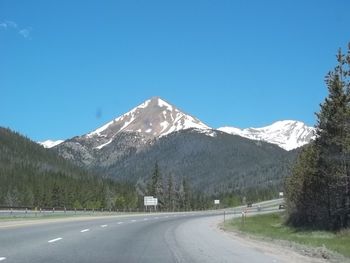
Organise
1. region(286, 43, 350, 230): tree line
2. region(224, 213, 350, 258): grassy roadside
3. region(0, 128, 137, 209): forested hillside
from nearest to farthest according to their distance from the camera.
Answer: region(224, 213, 350, 258): grassy roadside, region(286, 43, 350, 230): tree line, region(0, 128, 137, 209): forested hillside

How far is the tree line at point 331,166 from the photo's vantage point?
136 ft

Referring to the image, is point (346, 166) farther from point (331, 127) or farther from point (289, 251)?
point (289, 251)

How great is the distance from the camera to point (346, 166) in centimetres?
4334

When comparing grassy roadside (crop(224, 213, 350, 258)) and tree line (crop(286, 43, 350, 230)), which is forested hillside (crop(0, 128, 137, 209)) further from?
grassy roadside (crop(224, 213, 350, 258))

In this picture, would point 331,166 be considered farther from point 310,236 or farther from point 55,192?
point 55,192

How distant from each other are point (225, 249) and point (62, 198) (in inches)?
5115

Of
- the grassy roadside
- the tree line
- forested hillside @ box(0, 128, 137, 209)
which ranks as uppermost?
forested hillside @ box(0, 128, 137, 209)

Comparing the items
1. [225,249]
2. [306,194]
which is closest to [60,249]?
[225,249]

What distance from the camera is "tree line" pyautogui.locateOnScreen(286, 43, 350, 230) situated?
136 ft

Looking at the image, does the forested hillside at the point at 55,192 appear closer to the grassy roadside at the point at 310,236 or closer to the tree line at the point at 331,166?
the tree line at the point at 331,166

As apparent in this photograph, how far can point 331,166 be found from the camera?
44500 millimetres

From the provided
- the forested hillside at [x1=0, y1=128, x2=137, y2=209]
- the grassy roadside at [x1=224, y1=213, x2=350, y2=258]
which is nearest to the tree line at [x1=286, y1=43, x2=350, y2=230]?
the grassy roadside at [x1=224, y1=213, x2=350, y2=258]

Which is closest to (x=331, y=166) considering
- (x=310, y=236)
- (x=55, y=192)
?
(x=310, y=236)

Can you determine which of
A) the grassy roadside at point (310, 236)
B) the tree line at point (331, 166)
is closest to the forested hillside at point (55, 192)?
the tree line at point (331, 166)
